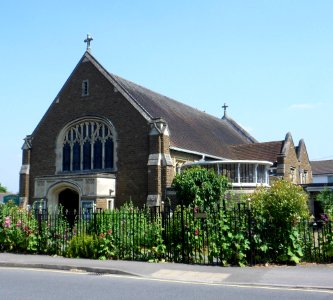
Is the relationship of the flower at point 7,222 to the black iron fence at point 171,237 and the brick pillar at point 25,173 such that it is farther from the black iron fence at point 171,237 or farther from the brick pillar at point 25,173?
the brick pillar at point 25,173

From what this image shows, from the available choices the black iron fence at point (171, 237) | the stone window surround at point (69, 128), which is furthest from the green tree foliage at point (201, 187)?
the black iron fence at point (171, 237)

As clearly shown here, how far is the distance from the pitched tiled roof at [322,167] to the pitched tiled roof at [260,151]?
3437cm

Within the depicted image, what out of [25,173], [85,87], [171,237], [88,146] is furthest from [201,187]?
[25,173]

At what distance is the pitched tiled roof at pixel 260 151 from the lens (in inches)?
1359

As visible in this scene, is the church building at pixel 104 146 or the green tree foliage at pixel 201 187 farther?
the church building at pixel 104 146

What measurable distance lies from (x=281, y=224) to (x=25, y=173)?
830 inches

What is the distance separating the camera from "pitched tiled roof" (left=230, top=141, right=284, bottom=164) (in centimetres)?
3453

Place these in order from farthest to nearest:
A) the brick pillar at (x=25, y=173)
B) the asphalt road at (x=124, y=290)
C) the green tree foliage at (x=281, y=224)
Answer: the brick pillar at (x=25, y=173)
the green tree foliage at (x=281, y=224)
the asphalt road at (x=124, y=290)

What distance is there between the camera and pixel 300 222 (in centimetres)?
1284

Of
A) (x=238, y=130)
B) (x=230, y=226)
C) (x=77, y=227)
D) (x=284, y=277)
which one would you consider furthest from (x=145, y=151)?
(x=238, y=130)

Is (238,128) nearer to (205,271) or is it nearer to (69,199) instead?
(69,199)

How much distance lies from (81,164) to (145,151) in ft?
15.5

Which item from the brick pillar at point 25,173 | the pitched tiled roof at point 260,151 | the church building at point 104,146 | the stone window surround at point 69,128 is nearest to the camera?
Result: the church building at point 104,146

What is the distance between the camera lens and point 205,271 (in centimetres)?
1167
